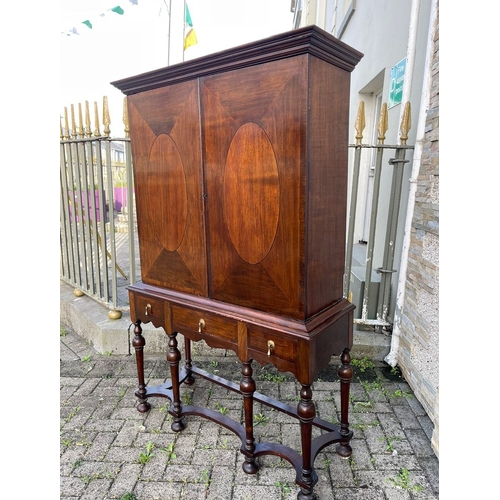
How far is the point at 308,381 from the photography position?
5.51 feet

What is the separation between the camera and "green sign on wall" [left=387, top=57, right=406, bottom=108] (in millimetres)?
3103

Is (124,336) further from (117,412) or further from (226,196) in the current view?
(226,196)

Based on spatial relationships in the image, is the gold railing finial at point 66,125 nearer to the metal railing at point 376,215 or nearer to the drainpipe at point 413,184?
the metal railing at point 376,215

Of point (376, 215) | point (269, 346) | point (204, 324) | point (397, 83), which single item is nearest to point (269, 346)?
point (269, 346)

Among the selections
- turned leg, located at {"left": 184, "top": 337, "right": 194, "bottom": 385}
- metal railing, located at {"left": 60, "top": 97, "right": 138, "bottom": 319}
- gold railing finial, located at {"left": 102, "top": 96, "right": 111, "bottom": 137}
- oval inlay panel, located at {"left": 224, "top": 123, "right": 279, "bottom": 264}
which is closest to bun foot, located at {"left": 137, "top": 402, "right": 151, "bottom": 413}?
turned leg, located at {"left": 184, "top": 337, "right": 194, "bottom": 385}

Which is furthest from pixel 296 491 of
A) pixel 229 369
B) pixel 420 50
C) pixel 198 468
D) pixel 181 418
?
pixel 420 50

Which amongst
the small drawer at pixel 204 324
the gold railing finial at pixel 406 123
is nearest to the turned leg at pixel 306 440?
the small drawer at pixel 204 324

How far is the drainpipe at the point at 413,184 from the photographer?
2375 mm

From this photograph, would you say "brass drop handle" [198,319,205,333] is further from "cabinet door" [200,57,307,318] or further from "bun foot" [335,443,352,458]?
"bun foot" [335,443,352,458]

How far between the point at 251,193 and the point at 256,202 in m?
0.05

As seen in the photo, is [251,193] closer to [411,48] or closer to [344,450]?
[344,450]

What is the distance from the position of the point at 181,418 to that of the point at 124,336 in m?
1.18

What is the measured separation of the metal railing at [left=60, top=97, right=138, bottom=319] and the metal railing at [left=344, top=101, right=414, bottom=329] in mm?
1881

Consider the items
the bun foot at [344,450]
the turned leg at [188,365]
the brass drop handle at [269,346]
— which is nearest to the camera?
the brass drop handle at [269,346]
